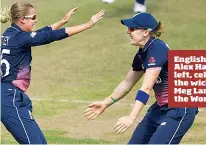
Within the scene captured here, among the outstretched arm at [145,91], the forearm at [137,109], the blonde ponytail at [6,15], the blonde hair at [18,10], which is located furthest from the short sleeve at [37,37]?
the forearm at [137,109]

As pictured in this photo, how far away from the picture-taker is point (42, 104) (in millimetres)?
13398

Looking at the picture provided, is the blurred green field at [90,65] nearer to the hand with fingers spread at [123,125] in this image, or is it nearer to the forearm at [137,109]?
the forearm at [137,109]

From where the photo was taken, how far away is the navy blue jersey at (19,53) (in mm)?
7414

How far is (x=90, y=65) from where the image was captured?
1669cm

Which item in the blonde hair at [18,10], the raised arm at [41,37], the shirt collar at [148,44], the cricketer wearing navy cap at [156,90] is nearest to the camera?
the cricketer wearing navy cap at [156,90]

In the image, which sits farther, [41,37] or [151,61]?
[41,37]

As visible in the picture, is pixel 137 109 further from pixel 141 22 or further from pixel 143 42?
pixel 141 22

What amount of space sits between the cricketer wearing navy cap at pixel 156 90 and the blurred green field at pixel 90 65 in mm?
3315

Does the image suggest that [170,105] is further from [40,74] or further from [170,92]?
[40,74]

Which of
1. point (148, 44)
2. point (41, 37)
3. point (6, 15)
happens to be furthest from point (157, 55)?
point (6, 15)

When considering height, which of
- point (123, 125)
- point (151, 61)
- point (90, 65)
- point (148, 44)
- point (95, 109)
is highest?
point (148, 44)

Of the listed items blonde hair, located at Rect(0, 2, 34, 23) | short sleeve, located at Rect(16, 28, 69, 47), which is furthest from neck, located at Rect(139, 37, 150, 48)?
blonde hair, located at Rect(0, 2, 34, 23)

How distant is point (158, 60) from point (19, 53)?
1663 mm

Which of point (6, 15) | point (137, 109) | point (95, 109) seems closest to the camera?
point (137, 109)
